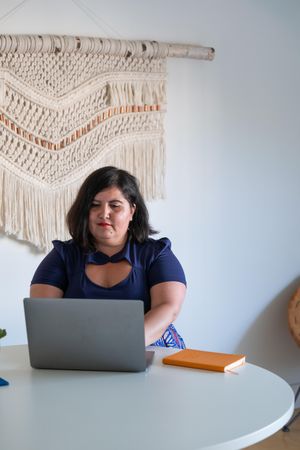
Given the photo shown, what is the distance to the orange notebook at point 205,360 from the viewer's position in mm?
2057

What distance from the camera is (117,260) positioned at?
2.59 metres

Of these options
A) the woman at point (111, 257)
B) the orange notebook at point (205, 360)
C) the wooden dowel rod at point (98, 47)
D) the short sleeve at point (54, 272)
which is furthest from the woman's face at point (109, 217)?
the wooden dowel rod at point (98, 47)

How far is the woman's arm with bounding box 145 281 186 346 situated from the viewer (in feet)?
7.70

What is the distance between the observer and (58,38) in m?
3.14

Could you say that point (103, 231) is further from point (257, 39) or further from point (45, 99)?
point (257, 39)

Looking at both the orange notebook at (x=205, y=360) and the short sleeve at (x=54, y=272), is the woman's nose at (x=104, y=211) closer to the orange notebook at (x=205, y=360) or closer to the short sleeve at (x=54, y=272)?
the short sleeve at (x=54, y=272)

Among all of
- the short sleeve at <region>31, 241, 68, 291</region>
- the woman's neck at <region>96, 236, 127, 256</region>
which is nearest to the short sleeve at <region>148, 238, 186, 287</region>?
the woman's neck at <region>96, 236, 127, 256</region>

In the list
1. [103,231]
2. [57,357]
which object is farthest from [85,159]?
[57,357]

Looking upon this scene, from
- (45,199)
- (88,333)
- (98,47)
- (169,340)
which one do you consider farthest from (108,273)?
(98,47)

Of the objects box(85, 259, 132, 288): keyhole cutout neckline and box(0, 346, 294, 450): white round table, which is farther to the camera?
box(85, 259, 132, 288): keyhole cutout neckline

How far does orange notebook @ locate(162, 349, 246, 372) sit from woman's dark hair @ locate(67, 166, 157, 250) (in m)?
0.58

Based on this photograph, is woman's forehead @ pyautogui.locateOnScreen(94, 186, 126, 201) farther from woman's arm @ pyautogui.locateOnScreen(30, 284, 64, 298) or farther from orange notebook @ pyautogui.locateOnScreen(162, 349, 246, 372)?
orange notebook @ pyautogui.locateOnScreen(162, 349, 246, 372)

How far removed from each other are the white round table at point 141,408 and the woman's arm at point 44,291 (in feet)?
1.40

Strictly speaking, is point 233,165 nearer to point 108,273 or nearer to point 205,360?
point 108,273
